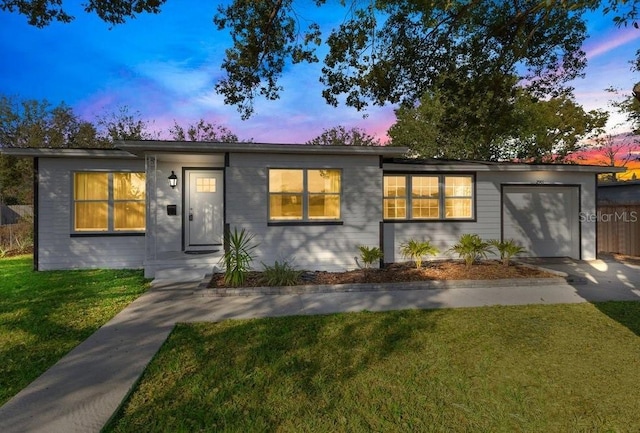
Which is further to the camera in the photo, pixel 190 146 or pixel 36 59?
pixel 36 59

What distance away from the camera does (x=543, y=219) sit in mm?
11094

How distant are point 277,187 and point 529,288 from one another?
19.5ft

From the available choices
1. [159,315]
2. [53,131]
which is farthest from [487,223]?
[53,131]

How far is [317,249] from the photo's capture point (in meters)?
8.76

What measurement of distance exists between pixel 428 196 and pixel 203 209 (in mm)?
6424

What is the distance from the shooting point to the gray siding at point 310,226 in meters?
8.42

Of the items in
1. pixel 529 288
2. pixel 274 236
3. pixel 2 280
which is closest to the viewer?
pixel 529 288

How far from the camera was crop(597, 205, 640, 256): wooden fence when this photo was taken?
11.5 m

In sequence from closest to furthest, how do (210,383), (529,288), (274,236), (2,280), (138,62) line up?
(210,383) → (529,288) → (2,280) → (274,236) → (138,62)

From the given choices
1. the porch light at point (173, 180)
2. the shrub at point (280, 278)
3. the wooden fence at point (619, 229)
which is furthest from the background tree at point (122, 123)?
the wooden fence at point (619, 229)

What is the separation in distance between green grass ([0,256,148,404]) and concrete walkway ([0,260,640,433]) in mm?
204

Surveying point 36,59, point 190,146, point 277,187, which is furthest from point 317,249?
point 36,59

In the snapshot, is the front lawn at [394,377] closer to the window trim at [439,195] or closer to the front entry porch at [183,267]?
the front entry porch at [183,267]

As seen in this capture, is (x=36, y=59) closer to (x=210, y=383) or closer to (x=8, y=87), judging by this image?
(x=8, y=87)
